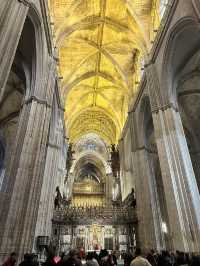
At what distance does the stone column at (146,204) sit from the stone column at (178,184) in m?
2.39

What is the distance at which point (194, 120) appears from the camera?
1514 centimetres

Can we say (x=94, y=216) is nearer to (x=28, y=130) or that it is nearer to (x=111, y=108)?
(x=28, y=130)

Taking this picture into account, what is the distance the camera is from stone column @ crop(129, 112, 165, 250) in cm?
1079

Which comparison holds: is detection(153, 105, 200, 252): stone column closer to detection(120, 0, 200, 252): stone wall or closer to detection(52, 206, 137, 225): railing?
detection(120, 0, 200, 252): stone wall

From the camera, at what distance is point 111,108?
23547 mm

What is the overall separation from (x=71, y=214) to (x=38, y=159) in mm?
7096

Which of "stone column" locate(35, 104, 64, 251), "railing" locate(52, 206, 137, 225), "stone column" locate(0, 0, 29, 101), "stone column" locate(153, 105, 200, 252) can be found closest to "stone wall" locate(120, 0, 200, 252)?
"stone column" locate(153, 105, 200, 252)

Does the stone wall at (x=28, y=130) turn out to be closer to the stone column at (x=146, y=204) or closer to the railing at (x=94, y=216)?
the railing at (x=94, y=216)

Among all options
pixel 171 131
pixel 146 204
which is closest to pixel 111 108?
pixel 146 204

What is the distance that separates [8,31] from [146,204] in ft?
34.3

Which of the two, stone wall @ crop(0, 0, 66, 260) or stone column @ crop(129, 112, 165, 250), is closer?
stone wall @ crop(0, 0, 66, 260)

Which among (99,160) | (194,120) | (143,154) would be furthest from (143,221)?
(99,160)

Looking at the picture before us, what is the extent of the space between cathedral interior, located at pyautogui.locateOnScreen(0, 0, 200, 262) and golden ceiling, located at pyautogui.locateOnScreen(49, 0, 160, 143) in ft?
0.27

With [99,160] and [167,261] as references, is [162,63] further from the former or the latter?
[99,160]
